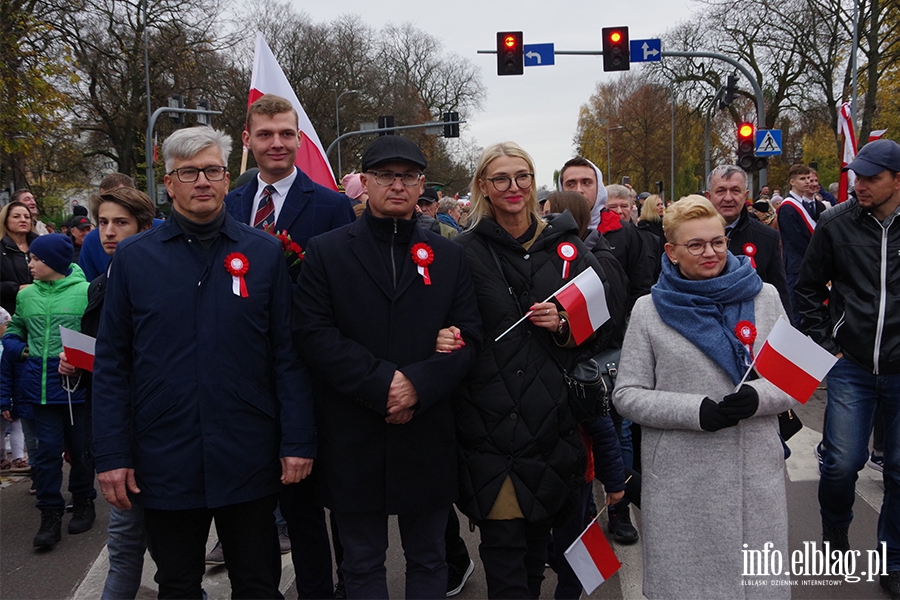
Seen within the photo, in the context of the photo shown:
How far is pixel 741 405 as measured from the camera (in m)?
2.84

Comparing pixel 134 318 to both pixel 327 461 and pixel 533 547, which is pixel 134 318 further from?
pixel 533 547

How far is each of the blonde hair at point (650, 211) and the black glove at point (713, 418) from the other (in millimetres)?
3042

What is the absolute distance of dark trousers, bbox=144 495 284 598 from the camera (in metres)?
3.06

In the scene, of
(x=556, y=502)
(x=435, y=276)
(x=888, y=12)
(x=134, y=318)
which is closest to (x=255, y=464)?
(x=134, y=318)

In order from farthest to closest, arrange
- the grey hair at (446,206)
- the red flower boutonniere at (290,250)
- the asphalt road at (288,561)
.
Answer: the grey hair at (446,206) → the asphalt road at (288,561) → the red flower boutonniere at (290,250)

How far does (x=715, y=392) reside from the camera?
302 centimetres

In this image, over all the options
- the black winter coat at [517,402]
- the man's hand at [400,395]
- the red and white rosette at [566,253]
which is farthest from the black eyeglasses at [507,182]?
the man's hand at [400,395]

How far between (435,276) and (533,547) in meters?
1.28

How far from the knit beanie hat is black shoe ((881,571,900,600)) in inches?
197

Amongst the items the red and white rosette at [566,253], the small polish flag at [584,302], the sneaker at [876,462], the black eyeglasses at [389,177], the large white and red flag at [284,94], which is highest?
the large white and red flag at [284,94]

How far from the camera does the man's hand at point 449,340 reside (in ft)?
9.91

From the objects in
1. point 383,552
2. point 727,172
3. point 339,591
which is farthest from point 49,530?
point 727,172

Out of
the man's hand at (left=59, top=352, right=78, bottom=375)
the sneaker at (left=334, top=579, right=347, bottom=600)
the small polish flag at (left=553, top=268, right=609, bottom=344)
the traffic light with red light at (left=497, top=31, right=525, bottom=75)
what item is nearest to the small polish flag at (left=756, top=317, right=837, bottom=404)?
the small polish flag at (left=553, top=268, right=609, bottom=344)

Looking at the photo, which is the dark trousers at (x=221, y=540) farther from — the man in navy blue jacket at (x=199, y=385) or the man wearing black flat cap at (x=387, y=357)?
the man wearing black flat cap at (x=387, y=357)
